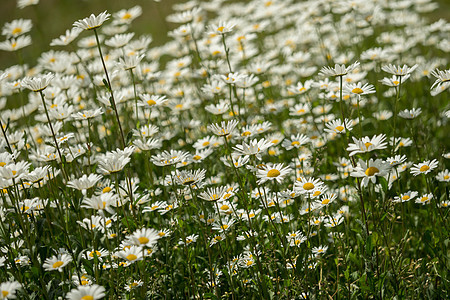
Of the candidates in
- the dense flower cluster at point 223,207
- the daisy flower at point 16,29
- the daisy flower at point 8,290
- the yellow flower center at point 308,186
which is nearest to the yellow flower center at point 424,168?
the dense flower cluster at point 223,207

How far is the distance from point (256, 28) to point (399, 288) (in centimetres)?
372

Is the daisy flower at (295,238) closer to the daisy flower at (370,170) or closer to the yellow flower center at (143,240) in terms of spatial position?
the daisy flower at (370,170)

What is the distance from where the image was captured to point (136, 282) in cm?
266

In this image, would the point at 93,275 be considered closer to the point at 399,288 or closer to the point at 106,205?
the point at 106,205

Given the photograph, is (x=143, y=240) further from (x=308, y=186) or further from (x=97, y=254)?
(x=308, y=186)

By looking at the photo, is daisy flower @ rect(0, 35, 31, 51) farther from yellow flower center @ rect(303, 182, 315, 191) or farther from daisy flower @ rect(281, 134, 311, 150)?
yellow flower center @ rect(303, 182, 315, 191)

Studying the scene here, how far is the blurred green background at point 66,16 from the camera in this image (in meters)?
11.7

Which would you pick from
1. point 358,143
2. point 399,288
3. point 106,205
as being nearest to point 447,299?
point 399,288

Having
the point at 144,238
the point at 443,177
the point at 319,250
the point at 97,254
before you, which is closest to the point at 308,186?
the point at 319,250

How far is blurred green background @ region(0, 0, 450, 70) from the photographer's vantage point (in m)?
11.7

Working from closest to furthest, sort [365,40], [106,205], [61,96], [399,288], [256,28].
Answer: [106,205] < [399,288] < [61,96] < [256,28] < [365,40]

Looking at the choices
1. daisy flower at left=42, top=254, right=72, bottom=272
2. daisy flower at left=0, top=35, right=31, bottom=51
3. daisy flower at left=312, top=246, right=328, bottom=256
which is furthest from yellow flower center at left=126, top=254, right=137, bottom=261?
daisy flower at left=0, top=35, right=31, bottom=51

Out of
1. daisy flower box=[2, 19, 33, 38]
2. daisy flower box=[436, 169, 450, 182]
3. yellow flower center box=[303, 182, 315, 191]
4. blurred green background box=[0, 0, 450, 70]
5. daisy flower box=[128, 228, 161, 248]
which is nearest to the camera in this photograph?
daisy flower box=[128, 228, 161, 248]

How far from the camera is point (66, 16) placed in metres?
14.6
